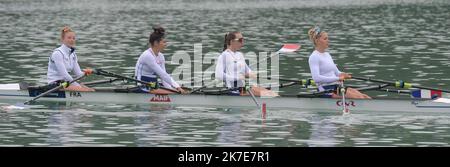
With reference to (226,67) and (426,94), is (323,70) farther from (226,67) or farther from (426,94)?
(426,94)

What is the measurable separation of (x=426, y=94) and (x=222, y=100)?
4717 mm

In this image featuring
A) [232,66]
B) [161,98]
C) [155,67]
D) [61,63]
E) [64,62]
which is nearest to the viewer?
[232,66]

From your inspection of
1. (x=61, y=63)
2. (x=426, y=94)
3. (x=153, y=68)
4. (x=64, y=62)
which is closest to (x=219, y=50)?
(x=64, y=62)

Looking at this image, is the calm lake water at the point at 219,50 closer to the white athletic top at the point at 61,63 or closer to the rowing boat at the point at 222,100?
the rowing boat at the point at 222,100

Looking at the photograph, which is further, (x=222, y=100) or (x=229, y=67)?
(x=229, y=67)

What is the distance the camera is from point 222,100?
2947cm

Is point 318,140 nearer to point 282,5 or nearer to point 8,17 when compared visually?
point 8,17

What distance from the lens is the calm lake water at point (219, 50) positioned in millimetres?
25266

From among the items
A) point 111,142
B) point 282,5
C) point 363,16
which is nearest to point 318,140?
point 111,142

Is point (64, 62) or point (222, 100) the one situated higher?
point (64, 62)

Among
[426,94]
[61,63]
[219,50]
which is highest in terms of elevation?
[61,63]

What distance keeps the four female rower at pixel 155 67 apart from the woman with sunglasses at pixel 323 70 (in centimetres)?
326

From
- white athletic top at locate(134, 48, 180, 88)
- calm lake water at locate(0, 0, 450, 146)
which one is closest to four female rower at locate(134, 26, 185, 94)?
white athletic top at locate(134, 48, 180, 88)

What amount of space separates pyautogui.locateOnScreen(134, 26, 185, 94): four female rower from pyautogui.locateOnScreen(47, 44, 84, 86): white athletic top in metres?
1.63
